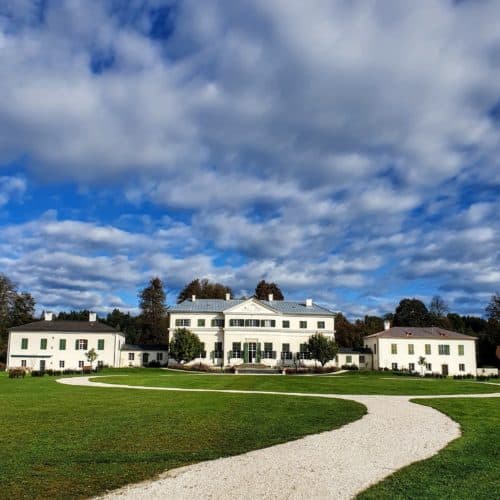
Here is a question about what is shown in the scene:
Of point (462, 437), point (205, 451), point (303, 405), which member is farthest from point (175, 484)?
point (303, 405)

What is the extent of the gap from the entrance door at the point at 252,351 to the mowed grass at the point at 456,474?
1720 inches

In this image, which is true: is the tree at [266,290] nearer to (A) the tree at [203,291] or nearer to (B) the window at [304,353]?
(A) the tree at [203,291]

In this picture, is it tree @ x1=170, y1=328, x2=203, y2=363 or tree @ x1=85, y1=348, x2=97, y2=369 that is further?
tree @ x1=170, y1=328, x2=203, y2=363

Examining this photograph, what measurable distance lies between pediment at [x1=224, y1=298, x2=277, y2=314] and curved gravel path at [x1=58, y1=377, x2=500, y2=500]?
1714 inches

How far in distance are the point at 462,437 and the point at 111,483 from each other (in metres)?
7.85

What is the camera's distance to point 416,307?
83.6m

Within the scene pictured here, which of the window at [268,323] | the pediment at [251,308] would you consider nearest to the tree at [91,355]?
the pediment at [251,308]

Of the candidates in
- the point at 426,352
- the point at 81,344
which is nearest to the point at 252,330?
the point at 81,344

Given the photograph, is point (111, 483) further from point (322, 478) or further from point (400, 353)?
point (400, 353)

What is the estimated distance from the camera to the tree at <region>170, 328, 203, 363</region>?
52000 mm

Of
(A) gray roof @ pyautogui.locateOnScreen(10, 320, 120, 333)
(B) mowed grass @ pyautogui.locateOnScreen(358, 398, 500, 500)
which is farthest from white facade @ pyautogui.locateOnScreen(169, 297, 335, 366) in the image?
(B) mowed grass @ pyautogui.locateOnScreen(358, 398, 500, 500)

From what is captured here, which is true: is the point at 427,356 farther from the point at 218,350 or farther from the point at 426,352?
the point at 218,350

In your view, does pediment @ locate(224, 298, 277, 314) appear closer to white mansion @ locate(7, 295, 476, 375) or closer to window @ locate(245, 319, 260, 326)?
white mansion @ locate(7, 295, 476, 375)

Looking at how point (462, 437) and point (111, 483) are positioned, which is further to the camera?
point (462, 437)
